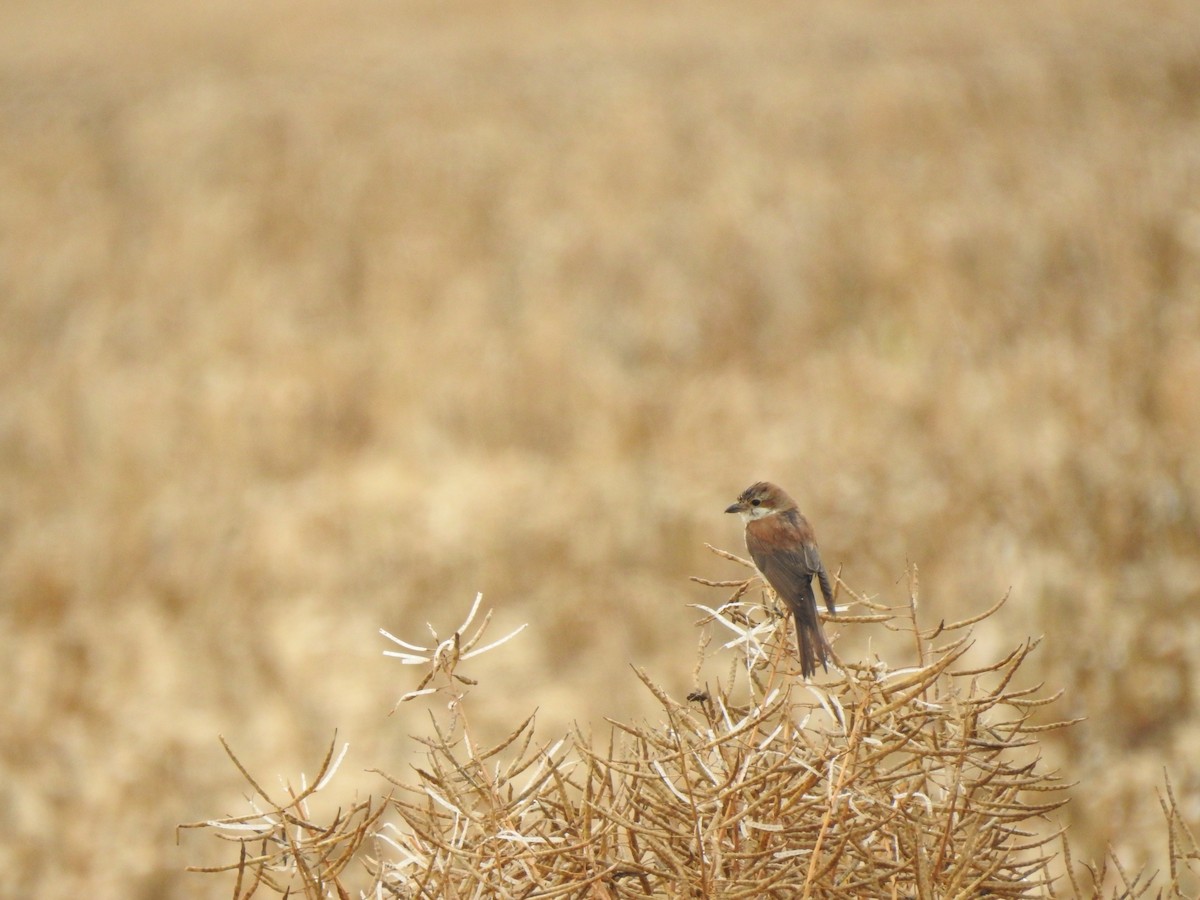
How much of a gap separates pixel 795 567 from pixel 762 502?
1.62ft

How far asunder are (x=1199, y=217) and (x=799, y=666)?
391 inches

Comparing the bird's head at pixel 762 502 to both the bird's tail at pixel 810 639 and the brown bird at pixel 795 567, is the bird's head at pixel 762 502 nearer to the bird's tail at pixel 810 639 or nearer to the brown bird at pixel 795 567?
the brown bird at pixel 795 567

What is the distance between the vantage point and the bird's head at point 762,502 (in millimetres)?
1980

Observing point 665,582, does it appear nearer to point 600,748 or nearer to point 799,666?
point 600,748

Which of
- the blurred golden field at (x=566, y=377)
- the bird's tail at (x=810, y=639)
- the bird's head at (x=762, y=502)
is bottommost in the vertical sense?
the bird's tail at (x=810, y=639)

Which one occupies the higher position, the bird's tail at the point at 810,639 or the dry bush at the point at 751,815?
the bird's tail at the point at 810,639

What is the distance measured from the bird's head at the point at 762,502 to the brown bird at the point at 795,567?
3cm

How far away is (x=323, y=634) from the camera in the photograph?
27.2ft

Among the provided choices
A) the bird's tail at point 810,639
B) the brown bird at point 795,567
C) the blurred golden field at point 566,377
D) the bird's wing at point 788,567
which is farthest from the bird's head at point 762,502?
the blurred golden field at point 566,377

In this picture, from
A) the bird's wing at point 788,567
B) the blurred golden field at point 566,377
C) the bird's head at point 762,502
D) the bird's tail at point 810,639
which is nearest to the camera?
the bird's tail at point 810,639

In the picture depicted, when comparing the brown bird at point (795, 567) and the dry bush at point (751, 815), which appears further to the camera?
the brown bird at point (795, 567)

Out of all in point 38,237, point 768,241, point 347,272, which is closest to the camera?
point 768,241

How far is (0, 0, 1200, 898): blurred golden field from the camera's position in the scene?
743cm

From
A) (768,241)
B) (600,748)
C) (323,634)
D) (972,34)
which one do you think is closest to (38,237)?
(323,634)
